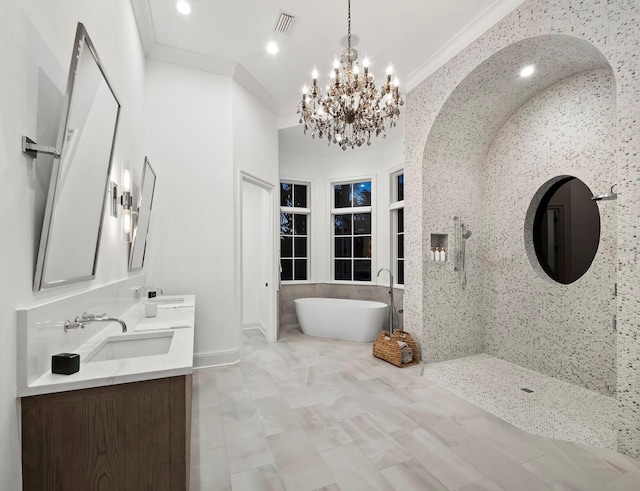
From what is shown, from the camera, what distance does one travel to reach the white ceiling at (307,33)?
2.89 meters

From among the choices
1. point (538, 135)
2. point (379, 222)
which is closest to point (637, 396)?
point (538, 135)

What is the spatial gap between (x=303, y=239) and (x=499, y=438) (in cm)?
439

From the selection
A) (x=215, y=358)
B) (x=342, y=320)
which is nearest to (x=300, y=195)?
(x=342, y=320)

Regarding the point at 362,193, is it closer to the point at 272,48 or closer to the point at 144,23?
the point at 272,48

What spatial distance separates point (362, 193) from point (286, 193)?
1412mm

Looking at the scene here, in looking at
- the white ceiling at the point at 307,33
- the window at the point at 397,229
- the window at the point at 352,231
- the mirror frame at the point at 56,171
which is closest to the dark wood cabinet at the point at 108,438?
the mirror frame at the point at 56,171

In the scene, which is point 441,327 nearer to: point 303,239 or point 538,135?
point 538,135

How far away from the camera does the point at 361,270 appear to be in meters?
5.95

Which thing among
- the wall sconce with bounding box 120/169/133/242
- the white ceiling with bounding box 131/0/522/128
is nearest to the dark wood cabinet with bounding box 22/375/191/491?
the wall sconce with bounding box 120/169/133/242

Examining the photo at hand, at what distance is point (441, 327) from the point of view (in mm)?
3930

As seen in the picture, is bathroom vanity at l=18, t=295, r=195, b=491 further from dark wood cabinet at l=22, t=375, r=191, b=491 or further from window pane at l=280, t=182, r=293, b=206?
window pane at l=280, t=182, r=293, b=206

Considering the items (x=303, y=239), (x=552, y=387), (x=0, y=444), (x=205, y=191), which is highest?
(x=205, y=191)

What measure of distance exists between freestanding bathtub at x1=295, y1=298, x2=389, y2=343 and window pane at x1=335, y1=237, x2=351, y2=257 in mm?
1184

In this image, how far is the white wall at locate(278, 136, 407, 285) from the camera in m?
5.60
